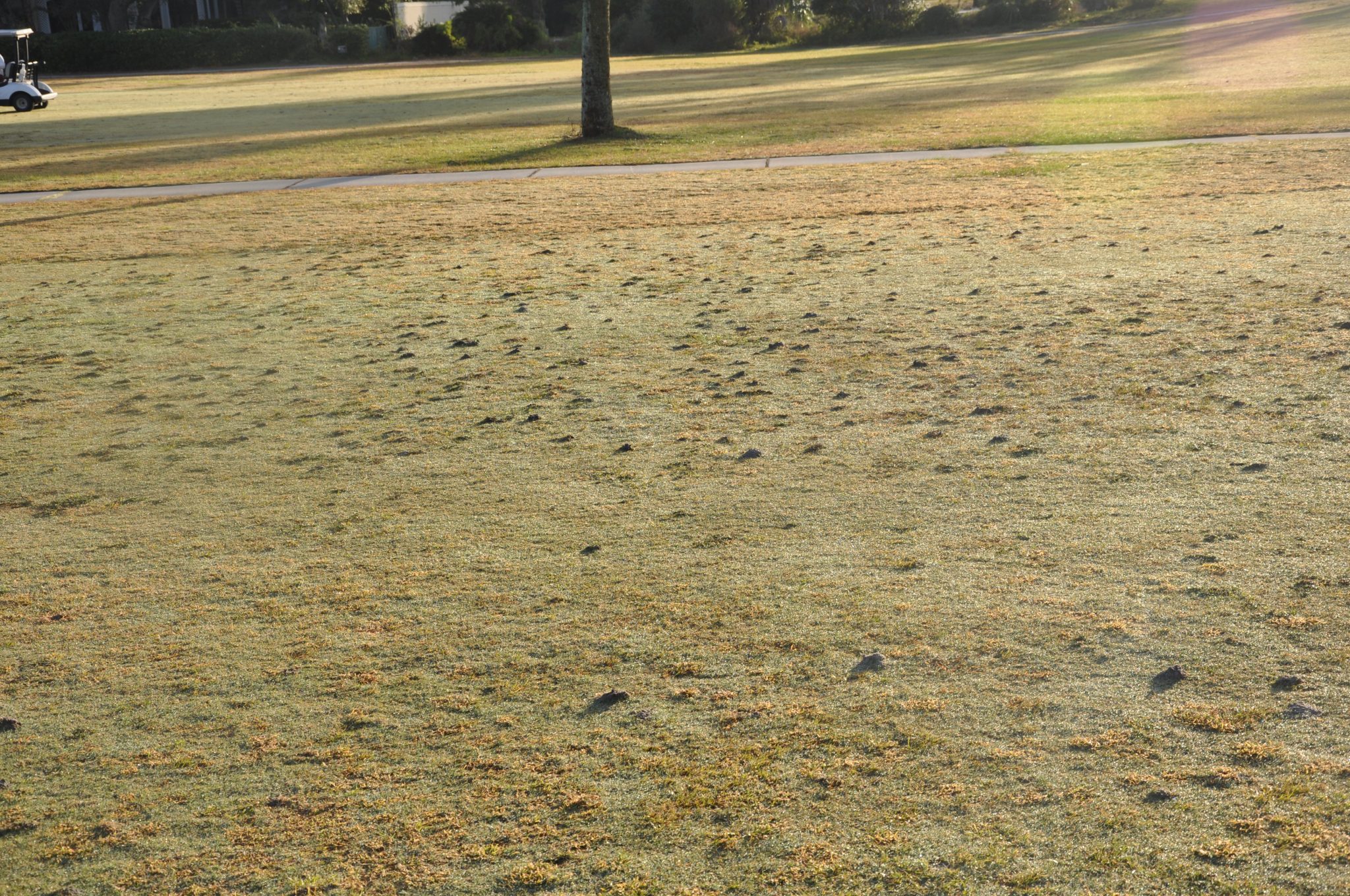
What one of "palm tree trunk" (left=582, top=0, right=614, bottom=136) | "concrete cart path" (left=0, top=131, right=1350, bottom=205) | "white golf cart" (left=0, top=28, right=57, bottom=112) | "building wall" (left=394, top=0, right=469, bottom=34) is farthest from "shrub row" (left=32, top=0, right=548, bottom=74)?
"concrete cart path" (left=0, top=131, right=1350, bottom=205)

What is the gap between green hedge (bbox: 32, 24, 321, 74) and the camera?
64.2m

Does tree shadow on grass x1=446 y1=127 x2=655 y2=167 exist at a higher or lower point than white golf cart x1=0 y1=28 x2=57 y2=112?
lower

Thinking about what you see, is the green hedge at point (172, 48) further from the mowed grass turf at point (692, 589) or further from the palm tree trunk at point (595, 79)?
the mowed grass turf at point (692, 589)

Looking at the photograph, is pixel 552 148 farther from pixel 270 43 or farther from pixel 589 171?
pixel 270 43

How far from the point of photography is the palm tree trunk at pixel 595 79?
22906mm

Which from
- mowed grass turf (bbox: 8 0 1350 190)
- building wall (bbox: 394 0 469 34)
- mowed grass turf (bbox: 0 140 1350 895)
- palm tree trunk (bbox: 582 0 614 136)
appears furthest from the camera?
building wall (bbox: 394 0 469 34)

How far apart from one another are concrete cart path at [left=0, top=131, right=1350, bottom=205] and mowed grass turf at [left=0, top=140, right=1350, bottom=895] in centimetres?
Result: 867

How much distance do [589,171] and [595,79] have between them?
504 cm

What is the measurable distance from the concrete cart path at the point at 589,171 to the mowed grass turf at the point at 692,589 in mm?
8670

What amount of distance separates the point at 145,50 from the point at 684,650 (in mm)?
68920

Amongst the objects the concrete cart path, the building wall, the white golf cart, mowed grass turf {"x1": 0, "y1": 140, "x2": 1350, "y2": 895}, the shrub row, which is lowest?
mowed grass turf {"x1": 0, "y1": 140, "x2": 1350, "y2": 895}

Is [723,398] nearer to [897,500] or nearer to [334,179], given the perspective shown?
[897,500]

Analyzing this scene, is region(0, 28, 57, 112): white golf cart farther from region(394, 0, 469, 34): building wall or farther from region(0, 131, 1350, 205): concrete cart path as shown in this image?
region(394, 0, 469, 34): building wall

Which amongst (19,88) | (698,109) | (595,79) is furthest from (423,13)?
(595,79)
